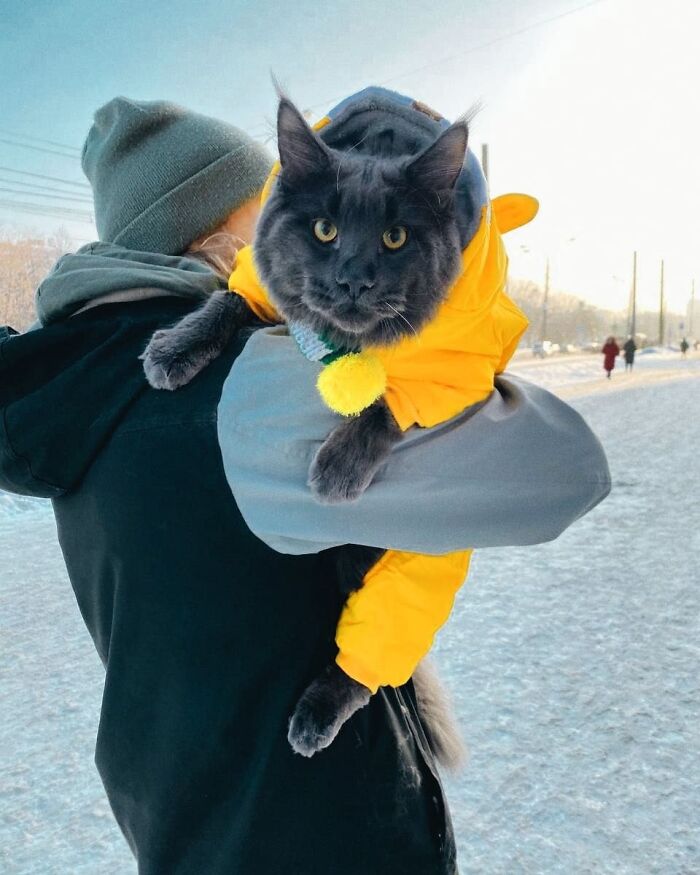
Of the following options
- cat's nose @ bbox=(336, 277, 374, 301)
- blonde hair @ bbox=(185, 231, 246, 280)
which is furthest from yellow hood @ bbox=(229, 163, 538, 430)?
blonde hair @ bbox=(185, 231, 246, 280)

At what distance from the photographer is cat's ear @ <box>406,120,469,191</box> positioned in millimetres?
1232

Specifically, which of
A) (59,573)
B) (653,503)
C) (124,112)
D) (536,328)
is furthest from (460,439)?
(536,328)

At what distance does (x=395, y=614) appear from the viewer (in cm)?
130

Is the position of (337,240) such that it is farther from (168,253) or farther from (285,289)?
(168,253)

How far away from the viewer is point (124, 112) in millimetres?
1547

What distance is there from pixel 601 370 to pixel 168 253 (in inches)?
1026

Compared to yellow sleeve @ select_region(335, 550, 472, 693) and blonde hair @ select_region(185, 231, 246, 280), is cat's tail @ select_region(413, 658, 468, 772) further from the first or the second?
blonde hair @ select_region(185, 231, 246, 280)

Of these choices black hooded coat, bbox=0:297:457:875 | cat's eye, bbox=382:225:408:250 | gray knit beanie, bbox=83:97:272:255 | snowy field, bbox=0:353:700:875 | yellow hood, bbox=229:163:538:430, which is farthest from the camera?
snowy field, bbox=0:353:700:875

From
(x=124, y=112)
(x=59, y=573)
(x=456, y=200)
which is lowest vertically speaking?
(x=59, y=573)

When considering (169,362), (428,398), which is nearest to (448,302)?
(428,398)

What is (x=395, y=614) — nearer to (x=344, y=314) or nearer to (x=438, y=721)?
(x=438, y=721)

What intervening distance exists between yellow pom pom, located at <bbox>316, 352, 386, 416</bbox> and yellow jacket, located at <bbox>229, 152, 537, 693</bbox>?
7 centimetres

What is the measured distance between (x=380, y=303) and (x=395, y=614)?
1.91 ft

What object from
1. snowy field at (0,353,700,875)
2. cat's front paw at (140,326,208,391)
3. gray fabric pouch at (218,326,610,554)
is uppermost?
cat's front paw at (140,326,208,391)
